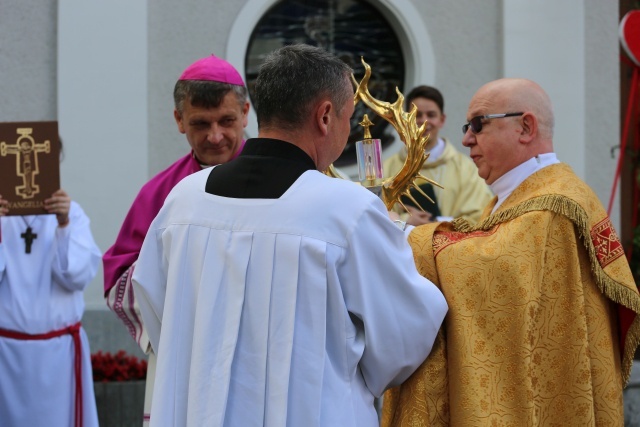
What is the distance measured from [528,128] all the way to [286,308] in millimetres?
1298

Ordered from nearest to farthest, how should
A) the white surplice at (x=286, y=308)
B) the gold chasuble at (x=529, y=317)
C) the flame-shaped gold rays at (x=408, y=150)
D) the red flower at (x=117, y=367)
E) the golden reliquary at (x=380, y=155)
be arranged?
1. the white surplice at (x=286, y=308)
2. the gold chasuble at (x=529, y=317)
3. the golden reliquary at (x=380, y=155)
4. the flame-shaped gold rays at (x=408, y=150)
5. the red flower at (x=117, y=367)

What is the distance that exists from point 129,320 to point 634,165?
648 centimetres

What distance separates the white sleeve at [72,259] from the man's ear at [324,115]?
3503mm

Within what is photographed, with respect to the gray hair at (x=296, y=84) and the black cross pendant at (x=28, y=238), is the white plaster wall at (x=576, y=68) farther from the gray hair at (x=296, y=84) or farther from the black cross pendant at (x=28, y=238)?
the gray hair at (x=296, y=84)

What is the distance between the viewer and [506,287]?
11.1 ft

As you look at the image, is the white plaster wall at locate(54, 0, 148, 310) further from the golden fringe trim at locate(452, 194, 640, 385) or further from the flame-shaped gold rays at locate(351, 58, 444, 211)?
the golden fringe trim at locate(452, 194, 640, 385)

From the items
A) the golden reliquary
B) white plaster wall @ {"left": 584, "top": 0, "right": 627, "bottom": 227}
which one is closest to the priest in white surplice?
the golden reliquary

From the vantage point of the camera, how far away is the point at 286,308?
9.45 ft

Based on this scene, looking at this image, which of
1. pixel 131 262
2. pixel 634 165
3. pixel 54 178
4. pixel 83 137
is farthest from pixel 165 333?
pixel 634 165

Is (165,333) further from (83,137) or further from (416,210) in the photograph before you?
(83,137)

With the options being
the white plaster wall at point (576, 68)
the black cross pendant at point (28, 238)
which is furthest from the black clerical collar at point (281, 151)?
the white plaster wall at point (576, 68)

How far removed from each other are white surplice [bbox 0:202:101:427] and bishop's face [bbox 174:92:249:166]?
7.71 feet

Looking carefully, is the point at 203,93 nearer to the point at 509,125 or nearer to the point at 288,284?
the point at 509,125

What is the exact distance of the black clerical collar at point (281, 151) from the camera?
298cm
